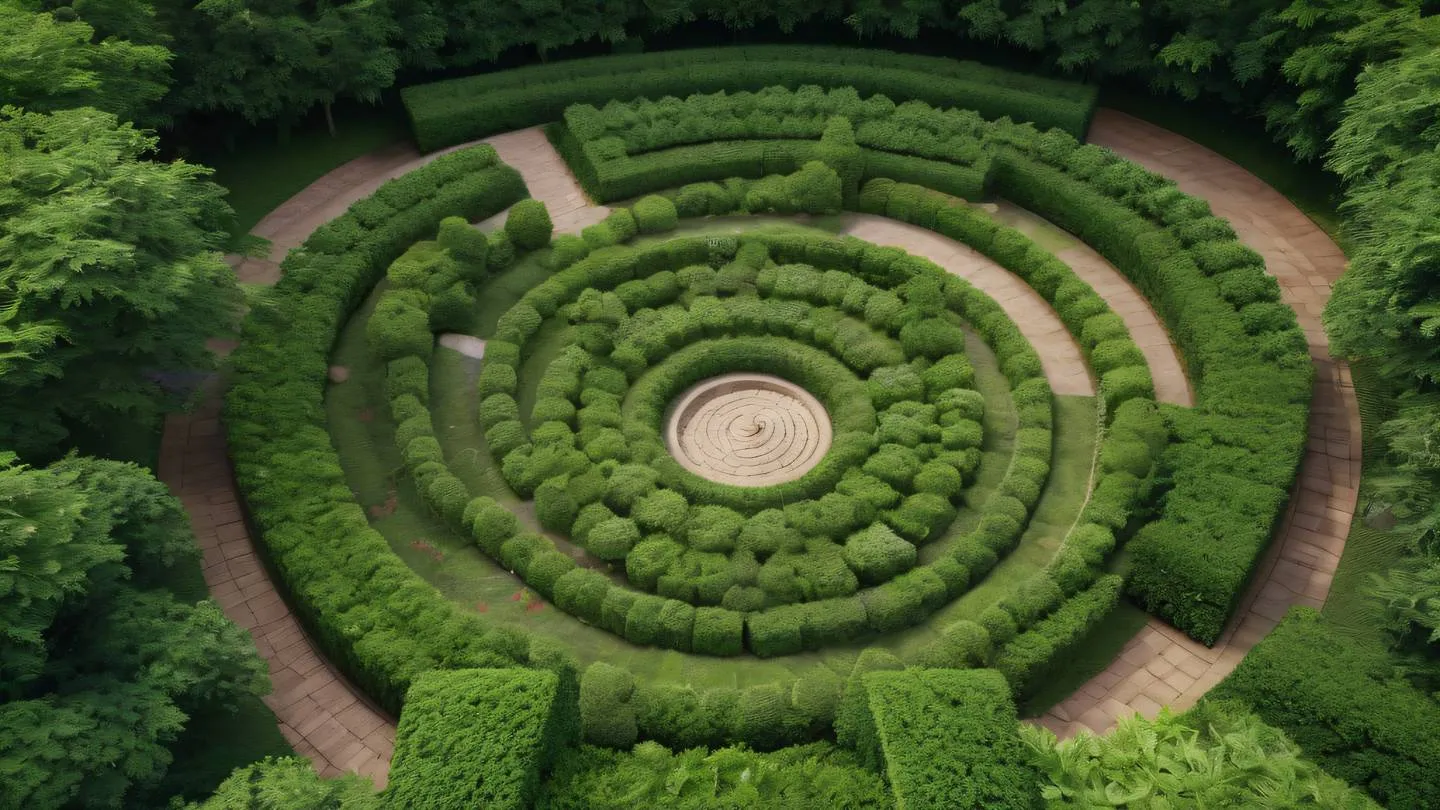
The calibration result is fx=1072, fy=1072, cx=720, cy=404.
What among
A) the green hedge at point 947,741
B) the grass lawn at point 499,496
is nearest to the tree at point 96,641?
the grass lawn at point 499,496

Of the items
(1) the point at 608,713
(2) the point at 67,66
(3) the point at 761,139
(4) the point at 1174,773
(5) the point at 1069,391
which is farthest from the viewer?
(3) the point at 761,139

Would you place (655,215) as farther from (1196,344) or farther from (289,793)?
(289,793)

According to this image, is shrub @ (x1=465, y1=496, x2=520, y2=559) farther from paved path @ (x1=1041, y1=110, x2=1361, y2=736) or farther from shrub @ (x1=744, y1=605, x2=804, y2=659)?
paved path @ (x1=1041, y1=110, x2=1361, y2=736)

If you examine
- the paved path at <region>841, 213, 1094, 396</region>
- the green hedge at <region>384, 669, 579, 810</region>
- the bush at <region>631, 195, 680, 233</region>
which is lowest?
the green hedge at <region>384, 669, 579, 810</region>

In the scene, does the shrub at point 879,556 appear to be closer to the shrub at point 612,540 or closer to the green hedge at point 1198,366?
the shrub at point 612,540

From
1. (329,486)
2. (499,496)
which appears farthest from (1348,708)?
(329,486)

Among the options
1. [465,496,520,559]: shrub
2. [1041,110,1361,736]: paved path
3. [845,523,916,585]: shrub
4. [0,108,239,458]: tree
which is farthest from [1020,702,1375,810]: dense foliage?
[0,108,239,458]: tree
